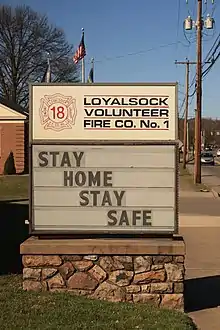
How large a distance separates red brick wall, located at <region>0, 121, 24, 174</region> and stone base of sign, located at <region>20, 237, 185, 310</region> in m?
34.9

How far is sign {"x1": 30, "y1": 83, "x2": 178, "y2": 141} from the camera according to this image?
25.8 ft

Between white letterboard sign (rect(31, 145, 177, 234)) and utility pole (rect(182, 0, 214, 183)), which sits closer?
white letterboard sign (rect(31, 145, 177, 234))

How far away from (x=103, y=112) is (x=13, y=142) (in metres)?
35.3

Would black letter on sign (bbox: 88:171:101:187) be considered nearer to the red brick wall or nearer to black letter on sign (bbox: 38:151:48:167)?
black letter on sign (bbox: 38:151:48:167)

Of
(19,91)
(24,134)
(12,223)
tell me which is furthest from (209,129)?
(12,223)

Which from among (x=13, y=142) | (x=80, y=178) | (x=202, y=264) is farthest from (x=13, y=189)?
(x=80, y=178)

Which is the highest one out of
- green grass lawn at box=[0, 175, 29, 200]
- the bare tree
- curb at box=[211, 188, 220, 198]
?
the bare tree

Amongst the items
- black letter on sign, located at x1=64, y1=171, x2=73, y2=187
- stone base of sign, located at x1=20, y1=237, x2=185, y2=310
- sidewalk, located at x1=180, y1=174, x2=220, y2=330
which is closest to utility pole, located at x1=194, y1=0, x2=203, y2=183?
sidewalk, located at x1=180, y1=174, x2=220, y2=330

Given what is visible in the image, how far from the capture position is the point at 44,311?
677 centimetres

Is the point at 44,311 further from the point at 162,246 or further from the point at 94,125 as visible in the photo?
the point at 94,125

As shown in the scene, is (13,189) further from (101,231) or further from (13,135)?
(101,231)

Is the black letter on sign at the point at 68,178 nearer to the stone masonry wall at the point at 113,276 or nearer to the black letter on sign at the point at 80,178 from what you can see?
the black letter on sign at the point at 80,178

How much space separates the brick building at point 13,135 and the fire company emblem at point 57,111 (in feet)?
111

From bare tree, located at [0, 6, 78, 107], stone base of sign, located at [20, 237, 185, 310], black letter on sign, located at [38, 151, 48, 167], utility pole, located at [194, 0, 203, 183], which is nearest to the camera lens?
stone base of sign, located at [20, 237, 185, 310]
